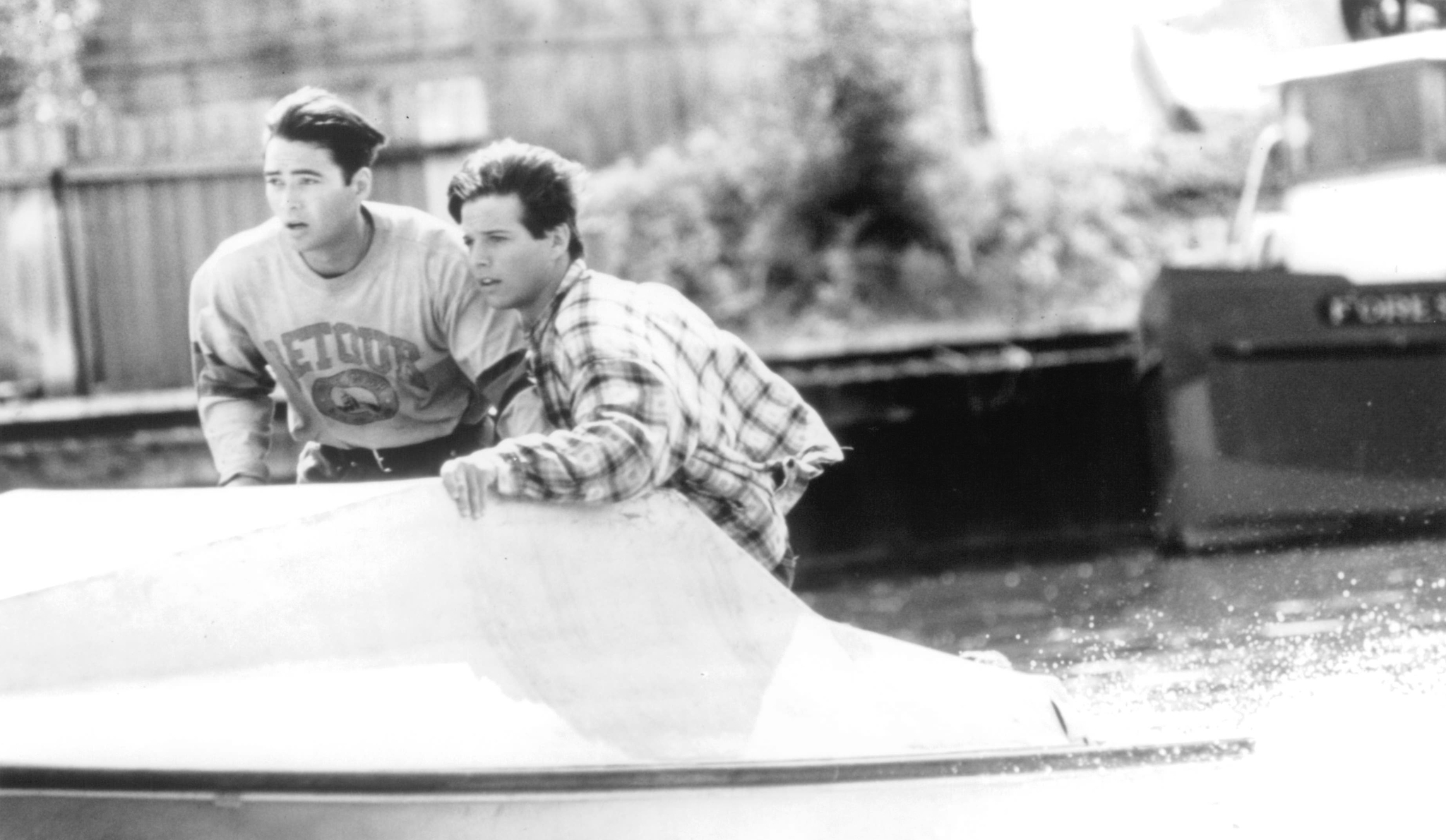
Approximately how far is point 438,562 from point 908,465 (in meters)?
4.80

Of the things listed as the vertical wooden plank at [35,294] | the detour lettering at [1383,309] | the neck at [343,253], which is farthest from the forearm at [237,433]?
the detour lettering at [1383,309]

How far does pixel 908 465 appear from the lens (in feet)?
23.3

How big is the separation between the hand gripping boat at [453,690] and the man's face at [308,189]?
0.70m

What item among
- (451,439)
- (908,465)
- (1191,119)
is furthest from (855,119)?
(451,439)

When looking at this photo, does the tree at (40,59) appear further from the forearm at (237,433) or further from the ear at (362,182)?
the ear at (362,182)

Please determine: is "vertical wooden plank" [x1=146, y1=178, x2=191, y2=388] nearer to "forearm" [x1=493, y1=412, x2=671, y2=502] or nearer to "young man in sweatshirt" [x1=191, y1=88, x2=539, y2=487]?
"young man in sweatshirt" [x1=191, y1=88, x2=539, y2=487]

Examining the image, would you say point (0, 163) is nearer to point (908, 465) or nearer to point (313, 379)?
point (908, 465)

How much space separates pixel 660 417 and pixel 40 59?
23.1 feet

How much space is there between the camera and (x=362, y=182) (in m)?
3.20

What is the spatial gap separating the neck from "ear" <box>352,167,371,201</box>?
3 centimetres

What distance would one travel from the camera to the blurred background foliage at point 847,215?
914 cm

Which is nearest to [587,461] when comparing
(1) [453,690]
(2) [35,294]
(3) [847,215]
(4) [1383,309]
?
(1) [453,690]

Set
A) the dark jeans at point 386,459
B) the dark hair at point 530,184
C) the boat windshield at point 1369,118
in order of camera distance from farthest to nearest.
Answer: the boat windshield at point 1369,118 → the dark jeans at point 386,459 → the dark hair at point 530,184

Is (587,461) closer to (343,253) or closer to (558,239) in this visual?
(558,239)
